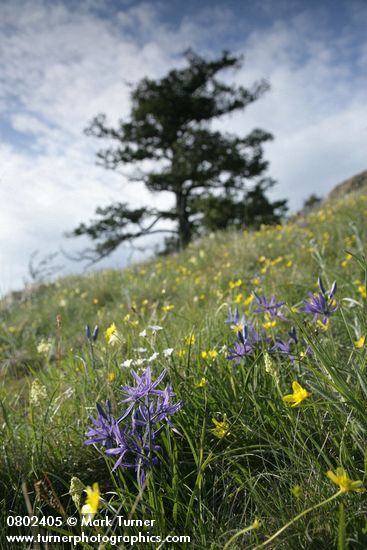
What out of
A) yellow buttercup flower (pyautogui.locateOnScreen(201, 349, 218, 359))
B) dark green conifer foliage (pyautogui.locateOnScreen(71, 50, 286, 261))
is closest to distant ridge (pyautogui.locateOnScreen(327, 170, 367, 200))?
dark green conifer foliage (pyautogui.locateOnScreen(71, 50, 286, 261))

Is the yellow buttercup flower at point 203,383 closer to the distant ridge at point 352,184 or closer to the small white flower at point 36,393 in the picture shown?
the small white flower at point 36,393

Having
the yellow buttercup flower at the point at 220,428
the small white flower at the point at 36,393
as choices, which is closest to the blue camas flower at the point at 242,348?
the yellow buttercup flower at the point at 220,428

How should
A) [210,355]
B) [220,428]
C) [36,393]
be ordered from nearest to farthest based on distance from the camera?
[220,428] → [210,355] → [36,393]

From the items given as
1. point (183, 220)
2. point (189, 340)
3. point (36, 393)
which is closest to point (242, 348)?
point (189, 340)

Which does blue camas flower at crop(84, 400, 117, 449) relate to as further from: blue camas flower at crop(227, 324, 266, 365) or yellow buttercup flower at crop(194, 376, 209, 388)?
blue camas flower at crop(227, 324, 266, 365)

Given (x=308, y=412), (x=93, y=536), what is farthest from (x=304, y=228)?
(x=93, y=536)

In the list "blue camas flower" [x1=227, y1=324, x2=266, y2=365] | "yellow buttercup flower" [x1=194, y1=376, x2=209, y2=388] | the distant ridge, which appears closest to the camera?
"yellow buttercup flower" [x1=194, y1=376, x2=209, y2=388]

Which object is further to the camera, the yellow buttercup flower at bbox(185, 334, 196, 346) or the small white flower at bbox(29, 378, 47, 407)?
the small white flower at bbox(29, 378, 47, 407)

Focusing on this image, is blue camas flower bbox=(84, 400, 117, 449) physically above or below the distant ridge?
below

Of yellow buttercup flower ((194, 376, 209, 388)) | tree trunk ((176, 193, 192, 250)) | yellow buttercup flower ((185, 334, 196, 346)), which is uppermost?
tree trunk ((176, 193, 192, 250))

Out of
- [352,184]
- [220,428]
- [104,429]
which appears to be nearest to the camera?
[104,429]

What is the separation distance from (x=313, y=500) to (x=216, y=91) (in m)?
18.1

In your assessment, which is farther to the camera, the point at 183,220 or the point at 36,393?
the point at 183,220

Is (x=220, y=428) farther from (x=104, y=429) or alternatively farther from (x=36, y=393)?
(x=36, y=393)
